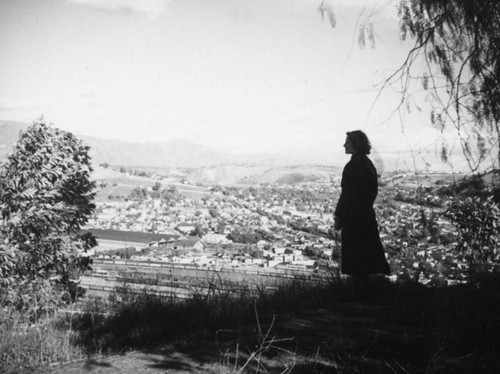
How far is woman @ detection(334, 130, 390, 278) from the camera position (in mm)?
4500

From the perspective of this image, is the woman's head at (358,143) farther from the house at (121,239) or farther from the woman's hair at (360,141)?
the house at (121,239)

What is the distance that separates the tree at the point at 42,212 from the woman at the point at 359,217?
7.69 meters

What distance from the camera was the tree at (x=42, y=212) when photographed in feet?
30.6

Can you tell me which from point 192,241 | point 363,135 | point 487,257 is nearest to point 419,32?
point 363,135

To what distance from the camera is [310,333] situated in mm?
2992

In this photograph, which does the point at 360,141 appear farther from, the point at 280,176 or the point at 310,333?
the point at 280,176

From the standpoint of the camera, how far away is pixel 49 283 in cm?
1013

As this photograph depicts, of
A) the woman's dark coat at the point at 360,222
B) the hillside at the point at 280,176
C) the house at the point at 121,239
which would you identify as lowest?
the house at the point at 121,239

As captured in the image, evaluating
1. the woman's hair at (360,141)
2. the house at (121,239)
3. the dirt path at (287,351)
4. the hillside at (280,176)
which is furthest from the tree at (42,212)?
the hillside at (280,176)

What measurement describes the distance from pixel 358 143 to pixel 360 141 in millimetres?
38

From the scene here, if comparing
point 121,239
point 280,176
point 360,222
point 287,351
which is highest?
point 280,176

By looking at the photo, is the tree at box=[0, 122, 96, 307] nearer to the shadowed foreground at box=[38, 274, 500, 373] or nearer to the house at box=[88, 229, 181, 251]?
the shadowed foreground at box=[38, 274, 500, 373]

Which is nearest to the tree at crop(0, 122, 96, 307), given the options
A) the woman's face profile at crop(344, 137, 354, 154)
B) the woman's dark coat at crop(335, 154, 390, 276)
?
the woman's dark coat at crop(335, 154, 390, 276)

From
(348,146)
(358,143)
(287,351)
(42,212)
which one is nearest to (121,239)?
(42,212)
